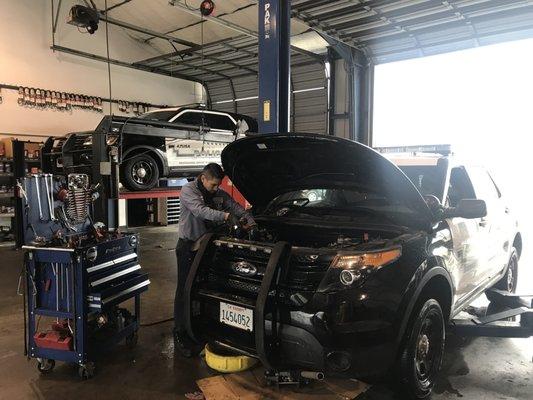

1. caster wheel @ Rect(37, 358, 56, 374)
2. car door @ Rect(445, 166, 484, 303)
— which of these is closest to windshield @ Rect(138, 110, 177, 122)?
caster wheel @ Rect(37, 358, 56, 374)

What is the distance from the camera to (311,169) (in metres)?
3.13

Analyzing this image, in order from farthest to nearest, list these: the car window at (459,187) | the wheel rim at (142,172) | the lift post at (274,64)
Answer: the wheel rim at (142,172)
the lift post at (274,64)
the car window at (459,187)

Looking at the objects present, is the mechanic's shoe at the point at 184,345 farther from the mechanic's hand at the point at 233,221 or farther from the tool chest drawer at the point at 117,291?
the mechanic's hand at the point at 233,221

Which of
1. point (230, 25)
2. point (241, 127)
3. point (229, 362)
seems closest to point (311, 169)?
point (229, 362)

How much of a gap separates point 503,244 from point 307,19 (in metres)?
4.10

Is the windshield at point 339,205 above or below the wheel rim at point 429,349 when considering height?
above

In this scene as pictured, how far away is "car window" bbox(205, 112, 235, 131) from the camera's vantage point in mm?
9062

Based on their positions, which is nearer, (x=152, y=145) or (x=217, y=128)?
(x=152, y=145)

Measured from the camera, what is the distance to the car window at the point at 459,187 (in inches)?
137

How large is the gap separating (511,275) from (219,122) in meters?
6.54

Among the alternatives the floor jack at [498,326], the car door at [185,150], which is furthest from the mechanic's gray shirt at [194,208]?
the car door at [185,150]

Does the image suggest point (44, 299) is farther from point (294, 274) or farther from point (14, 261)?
point (14, 261)

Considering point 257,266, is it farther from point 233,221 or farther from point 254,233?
point 233,221

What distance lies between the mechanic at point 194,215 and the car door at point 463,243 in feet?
4.92
